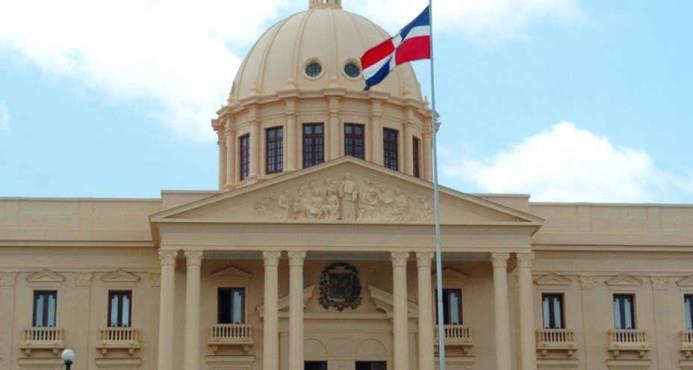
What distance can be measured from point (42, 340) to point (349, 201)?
1453 cm

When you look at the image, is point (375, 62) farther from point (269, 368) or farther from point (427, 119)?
point (427, 119)

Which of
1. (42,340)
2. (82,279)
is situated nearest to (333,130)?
(82,279)

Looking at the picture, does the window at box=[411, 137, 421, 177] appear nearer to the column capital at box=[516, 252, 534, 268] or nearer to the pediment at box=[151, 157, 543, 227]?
the pediment at box=[151, 157, 543, 227]

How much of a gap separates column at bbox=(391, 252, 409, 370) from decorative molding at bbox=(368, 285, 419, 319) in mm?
2595

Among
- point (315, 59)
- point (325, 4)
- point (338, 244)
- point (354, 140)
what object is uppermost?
point (325, 4)

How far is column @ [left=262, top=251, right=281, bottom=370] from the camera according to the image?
50156 mm

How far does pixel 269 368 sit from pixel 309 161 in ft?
50.4

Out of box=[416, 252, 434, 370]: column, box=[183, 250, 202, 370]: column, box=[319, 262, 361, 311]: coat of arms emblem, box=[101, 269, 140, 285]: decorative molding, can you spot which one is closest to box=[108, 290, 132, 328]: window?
box=[101, 269, 140, 285]: decorative molding

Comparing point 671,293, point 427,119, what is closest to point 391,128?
point 427,119

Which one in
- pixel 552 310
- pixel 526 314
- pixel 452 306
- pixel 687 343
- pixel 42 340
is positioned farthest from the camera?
pixel 552 310

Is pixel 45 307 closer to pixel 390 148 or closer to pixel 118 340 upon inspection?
pixel 118 340

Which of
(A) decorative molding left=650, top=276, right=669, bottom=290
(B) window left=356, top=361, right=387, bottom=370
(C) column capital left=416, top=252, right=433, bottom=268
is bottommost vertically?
(B) window left=356, top=361, right=387, bottom=370

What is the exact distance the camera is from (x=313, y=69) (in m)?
64.9

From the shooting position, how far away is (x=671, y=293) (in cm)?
5750
